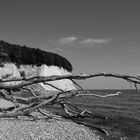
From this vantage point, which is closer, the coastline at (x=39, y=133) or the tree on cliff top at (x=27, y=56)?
the coastline at (x=39, y=133)

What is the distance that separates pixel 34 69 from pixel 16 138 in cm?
7135

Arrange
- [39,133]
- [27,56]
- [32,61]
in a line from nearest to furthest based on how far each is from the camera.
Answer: [39,133], [27,56], [32,61]

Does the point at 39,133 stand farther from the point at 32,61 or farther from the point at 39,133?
the point at 32,61

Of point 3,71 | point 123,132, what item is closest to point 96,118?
point 123,132

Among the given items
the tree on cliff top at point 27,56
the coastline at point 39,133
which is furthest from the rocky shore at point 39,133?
the tree on cliff top at point 27,56

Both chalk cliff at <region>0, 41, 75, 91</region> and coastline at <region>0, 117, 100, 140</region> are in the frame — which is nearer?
coastline at <region>0, 117, 100, 140</region>

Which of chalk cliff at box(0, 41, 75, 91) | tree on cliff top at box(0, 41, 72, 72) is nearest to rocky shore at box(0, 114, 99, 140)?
chalk cliff at box(0, 41, 75, 91)

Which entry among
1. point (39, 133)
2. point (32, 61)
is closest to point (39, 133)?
point (39, 133)

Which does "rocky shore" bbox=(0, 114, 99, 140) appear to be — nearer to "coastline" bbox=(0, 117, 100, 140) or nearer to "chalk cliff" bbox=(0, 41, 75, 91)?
"coastline" bbox=(0, 117, 100, 140)

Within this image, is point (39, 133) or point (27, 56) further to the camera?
point (27, 56)

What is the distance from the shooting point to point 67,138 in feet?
31.8

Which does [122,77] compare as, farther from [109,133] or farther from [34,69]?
[34,69]

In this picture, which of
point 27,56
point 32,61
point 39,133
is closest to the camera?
point 39,133

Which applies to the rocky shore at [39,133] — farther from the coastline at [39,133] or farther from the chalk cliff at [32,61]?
the chalk cliff at [32,61]
